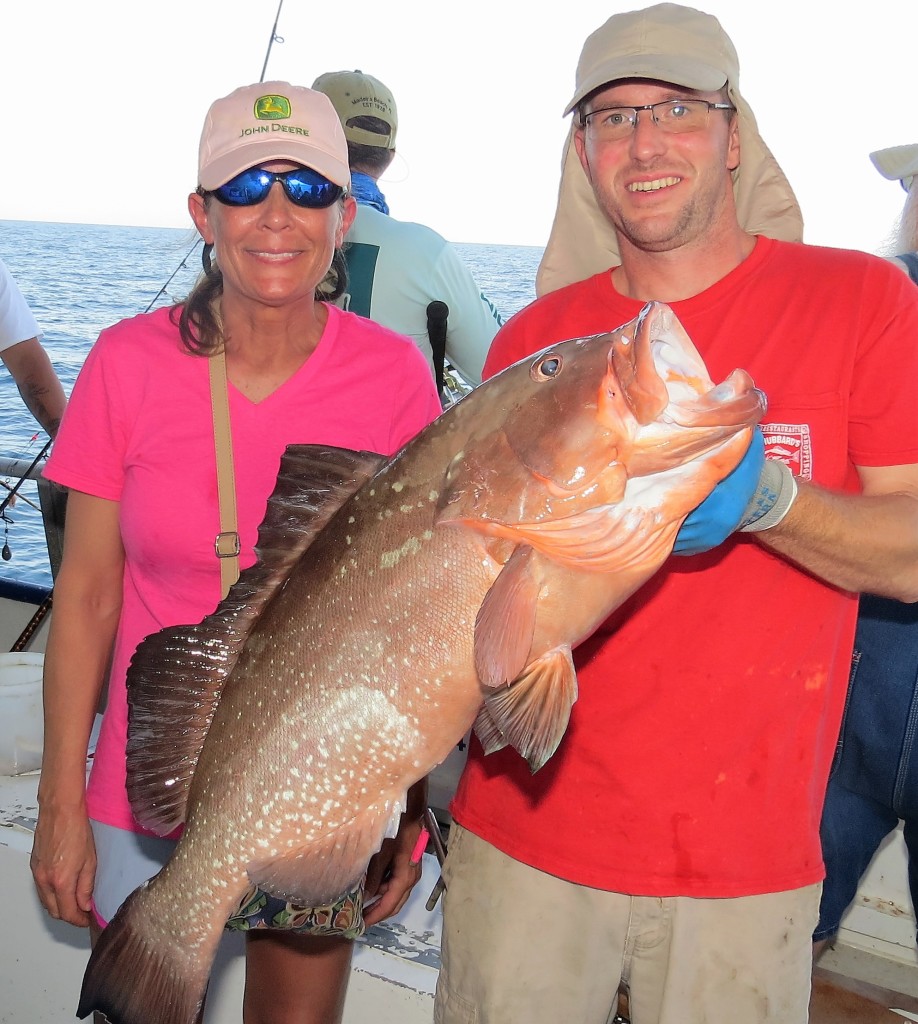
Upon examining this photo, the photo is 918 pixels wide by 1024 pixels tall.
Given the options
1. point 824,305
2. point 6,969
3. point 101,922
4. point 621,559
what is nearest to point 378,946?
point 101,922

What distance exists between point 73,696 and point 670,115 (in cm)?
206

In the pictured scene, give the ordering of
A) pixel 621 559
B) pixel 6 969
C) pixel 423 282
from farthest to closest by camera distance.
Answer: pixel 423 282 < pixel 6 969 < pixel 621 559

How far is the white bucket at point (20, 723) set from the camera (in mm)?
4113

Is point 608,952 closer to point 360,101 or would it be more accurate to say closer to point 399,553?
point 399,553

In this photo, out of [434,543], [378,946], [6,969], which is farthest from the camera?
[6,969]

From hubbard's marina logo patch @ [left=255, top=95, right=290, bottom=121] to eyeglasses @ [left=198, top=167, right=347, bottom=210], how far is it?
0.15 meters

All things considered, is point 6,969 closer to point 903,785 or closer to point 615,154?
point 903,785

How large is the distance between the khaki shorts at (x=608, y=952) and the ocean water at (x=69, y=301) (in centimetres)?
176

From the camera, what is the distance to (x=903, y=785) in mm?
3344

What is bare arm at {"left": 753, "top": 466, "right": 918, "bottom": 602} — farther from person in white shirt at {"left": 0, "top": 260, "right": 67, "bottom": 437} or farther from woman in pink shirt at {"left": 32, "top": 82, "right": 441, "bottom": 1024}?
person in white shirt at {"left": 0, "top": 260, "right": 67, "bottom": 437}

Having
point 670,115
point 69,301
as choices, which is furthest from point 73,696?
point 69,301

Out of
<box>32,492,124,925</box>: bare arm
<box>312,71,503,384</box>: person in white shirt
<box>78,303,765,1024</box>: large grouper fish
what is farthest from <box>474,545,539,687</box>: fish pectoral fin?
<box>312,71,503,384</box>: person in white shirt

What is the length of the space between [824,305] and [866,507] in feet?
1.65

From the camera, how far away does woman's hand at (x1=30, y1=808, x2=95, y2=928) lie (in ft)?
8.38
